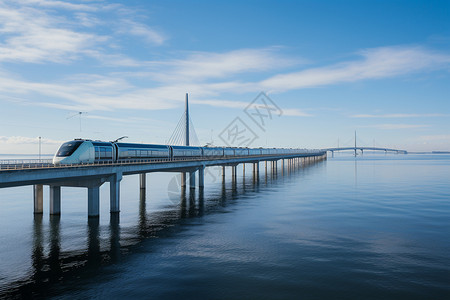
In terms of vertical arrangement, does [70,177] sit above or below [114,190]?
above

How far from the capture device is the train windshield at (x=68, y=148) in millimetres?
47219

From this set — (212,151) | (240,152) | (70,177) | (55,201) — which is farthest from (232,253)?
(240,152)

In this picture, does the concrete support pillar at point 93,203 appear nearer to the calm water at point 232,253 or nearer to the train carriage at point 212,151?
the calm water at point 232,253

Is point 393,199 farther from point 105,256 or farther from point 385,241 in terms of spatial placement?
point 105,256

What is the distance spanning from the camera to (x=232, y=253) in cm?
3244

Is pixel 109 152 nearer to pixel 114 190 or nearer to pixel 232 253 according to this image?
pixel 114 190

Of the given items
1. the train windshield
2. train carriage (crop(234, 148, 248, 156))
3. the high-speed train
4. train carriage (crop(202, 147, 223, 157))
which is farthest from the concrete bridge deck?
train carriage (crop(234, 148, 248, 156))

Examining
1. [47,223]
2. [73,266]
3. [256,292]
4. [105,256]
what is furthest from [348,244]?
[47,223]

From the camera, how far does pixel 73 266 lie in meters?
29.3

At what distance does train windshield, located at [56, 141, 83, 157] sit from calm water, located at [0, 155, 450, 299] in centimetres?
971

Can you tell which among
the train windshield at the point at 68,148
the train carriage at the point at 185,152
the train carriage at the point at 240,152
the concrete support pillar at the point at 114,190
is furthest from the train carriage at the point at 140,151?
the train carriage at the point at 240,152

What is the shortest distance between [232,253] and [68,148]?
2946cm

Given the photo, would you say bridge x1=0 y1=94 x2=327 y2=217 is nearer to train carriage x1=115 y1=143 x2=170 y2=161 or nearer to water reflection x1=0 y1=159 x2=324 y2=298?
train carriage x1=115 y1=143 x2=170 y2=161

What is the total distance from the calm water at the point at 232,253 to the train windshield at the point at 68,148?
971 cm
